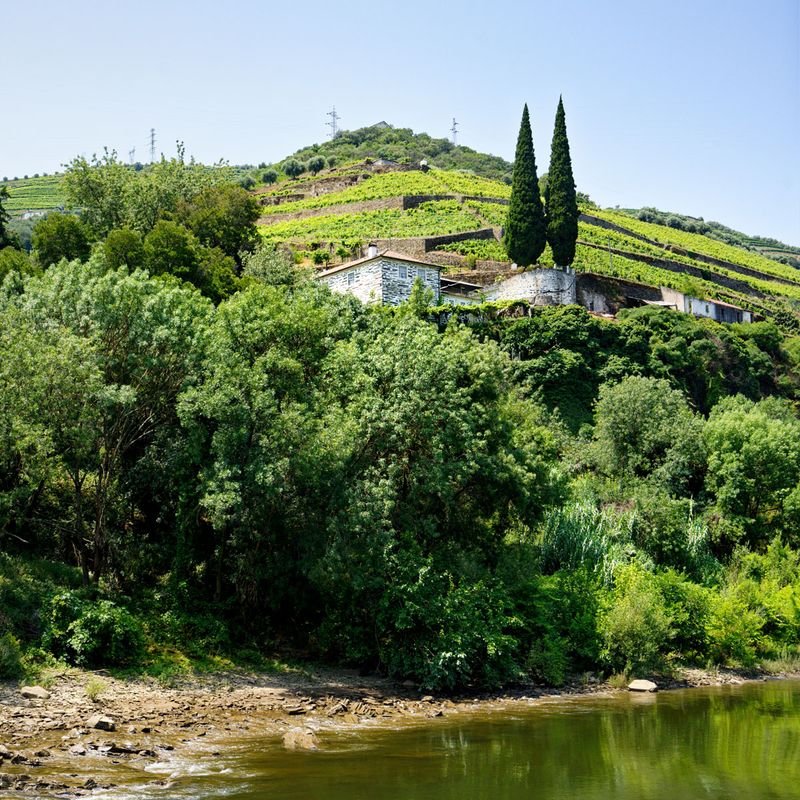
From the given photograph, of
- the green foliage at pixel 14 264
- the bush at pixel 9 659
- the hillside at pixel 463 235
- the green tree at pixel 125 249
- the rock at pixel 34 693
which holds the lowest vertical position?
the rock at pixel 34 693

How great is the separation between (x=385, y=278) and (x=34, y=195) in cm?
10739

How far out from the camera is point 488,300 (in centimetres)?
6038

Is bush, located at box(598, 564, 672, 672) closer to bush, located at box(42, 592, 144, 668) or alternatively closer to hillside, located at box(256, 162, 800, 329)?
bush, located at box(42, 592, 144, 668)

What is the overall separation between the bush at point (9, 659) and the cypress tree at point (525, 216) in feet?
150

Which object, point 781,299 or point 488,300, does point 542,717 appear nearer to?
point 488,300

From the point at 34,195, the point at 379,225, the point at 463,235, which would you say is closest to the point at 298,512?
the point at 463,235

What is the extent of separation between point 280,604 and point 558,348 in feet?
92.8

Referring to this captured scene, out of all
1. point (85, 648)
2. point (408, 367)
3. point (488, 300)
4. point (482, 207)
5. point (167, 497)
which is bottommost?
point (85, 648)

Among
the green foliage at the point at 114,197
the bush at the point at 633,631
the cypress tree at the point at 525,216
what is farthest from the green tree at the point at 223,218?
the bush at the point at 633,631

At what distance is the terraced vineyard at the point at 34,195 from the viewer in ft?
427

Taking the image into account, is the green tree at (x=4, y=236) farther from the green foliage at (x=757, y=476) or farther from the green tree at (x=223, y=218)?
the green foliage at (x=757, y=476)

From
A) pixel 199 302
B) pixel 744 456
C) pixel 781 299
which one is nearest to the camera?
pixel 199 302

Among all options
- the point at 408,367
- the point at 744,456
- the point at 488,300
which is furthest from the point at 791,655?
the point at 488,300

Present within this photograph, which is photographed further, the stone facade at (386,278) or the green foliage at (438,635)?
the stone facade at (386,278)
